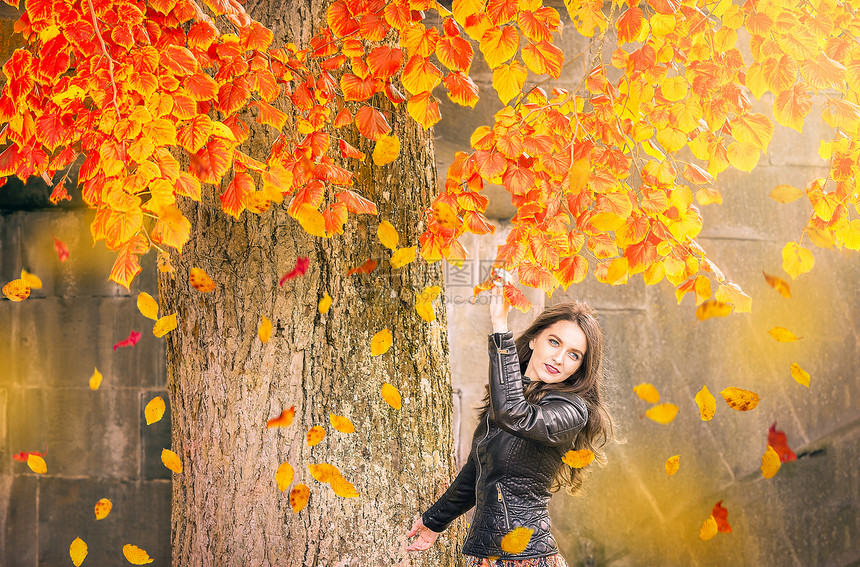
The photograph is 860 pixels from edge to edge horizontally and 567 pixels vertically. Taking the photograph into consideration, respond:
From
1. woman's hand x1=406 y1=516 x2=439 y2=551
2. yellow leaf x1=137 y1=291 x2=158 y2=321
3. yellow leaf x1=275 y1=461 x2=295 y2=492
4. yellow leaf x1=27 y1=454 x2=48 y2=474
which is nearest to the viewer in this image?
yellow leaf x1=275 y1=461 x2=295 y2=492

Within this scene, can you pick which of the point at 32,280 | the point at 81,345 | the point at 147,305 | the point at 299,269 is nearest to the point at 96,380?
the point at 81,345

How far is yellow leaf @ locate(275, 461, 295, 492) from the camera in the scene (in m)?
2.23

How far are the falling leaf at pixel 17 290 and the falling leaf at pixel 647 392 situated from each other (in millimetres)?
4014

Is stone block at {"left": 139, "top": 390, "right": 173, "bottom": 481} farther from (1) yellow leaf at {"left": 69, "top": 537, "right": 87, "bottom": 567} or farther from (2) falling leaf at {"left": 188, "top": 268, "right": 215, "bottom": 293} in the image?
(2) falling leaf at {"left": 188, "top": 268, "right": 215, "bottom": 293}

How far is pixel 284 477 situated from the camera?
2232 millimetres

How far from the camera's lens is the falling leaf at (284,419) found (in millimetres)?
2252

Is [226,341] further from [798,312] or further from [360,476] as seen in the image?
[798,312]

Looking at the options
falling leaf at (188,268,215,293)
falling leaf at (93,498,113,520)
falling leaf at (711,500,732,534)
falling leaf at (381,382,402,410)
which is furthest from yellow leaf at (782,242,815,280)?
falling leaf at (93,498,113,520)

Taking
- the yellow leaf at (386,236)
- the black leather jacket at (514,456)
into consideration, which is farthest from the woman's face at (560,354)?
the yellow leaf at (386,236)

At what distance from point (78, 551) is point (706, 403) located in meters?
4.14

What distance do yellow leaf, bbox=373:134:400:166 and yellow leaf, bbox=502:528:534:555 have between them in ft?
4.59

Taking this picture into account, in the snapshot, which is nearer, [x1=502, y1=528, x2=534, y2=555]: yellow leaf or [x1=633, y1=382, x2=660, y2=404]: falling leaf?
[x1=502, y1=528, x2=534, y2=555]: yellow leaf

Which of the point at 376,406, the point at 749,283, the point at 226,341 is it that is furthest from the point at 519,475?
the point at 749,283

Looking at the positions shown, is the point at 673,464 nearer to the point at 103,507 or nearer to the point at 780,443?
the point at 780,443
